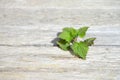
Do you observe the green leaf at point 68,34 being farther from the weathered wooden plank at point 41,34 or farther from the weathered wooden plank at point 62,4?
the weathered wooden plank at point 62,4

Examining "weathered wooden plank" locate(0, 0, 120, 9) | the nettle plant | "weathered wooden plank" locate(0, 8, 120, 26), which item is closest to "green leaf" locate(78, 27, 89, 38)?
the nettle plant

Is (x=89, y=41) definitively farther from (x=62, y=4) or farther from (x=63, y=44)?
(x=62, y=4)

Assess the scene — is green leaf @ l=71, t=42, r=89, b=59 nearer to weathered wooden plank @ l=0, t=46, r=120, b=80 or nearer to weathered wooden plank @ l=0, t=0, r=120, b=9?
weathered wooden plank @ l=0, t=46, r=120, b=80

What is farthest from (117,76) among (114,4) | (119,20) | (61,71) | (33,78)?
(114,4)

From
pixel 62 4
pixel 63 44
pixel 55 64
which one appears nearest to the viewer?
pixel 55 64

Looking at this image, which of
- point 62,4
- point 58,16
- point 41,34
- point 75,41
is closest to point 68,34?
point 75,41

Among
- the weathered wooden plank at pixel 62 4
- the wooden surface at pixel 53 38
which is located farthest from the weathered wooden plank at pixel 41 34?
the weathered wooden plank at pixel 62 4

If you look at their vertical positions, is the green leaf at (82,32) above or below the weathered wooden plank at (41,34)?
above
